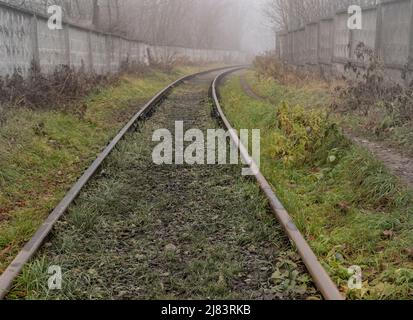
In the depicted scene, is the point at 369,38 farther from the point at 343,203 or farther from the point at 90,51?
the point at 90,51

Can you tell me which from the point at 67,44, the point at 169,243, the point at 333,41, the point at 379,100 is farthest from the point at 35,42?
the point at 333,41

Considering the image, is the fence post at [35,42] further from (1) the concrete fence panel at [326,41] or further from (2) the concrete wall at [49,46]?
(1) the concrete fence panel at [326,41]

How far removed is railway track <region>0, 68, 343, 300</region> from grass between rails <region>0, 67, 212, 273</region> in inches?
16.3

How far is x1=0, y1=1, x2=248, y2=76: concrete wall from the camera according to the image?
9.59m

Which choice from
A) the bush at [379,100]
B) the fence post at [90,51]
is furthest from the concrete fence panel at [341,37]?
the fence post at [90,51]

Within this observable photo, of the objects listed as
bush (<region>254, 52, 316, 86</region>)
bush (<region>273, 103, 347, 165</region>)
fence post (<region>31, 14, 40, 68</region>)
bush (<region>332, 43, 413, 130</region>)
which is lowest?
bush (<region>273, 103, 347, 165</region>)

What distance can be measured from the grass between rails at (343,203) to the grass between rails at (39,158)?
2619mm

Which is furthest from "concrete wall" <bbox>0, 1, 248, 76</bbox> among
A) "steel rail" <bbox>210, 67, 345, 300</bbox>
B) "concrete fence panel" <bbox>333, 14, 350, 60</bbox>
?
"concrete fence panel" <bbox>333, 14, 350, 60</bbox>

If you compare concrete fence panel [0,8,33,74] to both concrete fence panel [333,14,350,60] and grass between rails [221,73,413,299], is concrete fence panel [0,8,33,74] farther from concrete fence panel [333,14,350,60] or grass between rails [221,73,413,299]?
concrete fence panel [333,14,350,60]

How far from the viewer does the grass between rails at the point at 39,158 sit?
4684 mm

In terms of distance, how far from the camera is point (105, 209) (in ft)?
15.5
